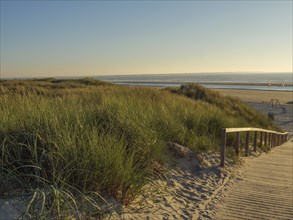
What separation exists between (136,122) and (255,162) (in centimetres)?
455

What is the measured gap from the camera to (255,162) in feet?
33.6

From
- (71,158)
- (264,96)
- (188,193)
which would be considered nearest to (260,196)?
(188,193)

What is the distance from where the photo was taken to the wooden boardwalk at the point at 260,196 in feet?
18.9

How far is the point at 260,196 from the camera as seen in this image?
6.70 meters

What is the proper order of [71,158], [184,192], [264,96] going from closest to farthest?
[71,158] < [184,192] < [264,96]

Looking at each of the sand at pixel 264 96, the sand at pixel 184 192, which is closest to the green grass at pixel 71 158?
the sand at pixel 184 192

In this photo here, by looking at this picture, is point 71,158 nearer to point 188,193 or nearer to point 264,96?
point 188,193

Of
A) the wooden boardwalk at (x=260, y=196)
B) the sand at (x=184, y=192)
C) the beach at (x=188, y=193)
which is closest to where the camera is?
the sand at (x=184, y=192)

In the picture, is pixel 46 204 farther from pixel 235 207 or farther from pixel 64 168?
pixel 235 207

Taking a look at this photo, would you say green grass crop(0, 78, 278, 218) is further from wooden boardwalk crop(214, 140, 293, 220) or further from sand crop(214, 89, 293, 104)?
sand crop(214, 89, 293, 104)

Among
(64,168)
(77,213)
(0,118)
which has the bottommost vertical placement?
(77,213)

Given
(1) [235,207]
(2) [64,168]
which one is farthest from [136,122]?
(2) [64,168]

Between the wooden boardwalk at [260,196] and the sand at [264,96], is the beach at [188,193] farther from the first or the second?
the sand at [264,96]

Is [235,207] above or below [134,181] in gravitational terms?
below
